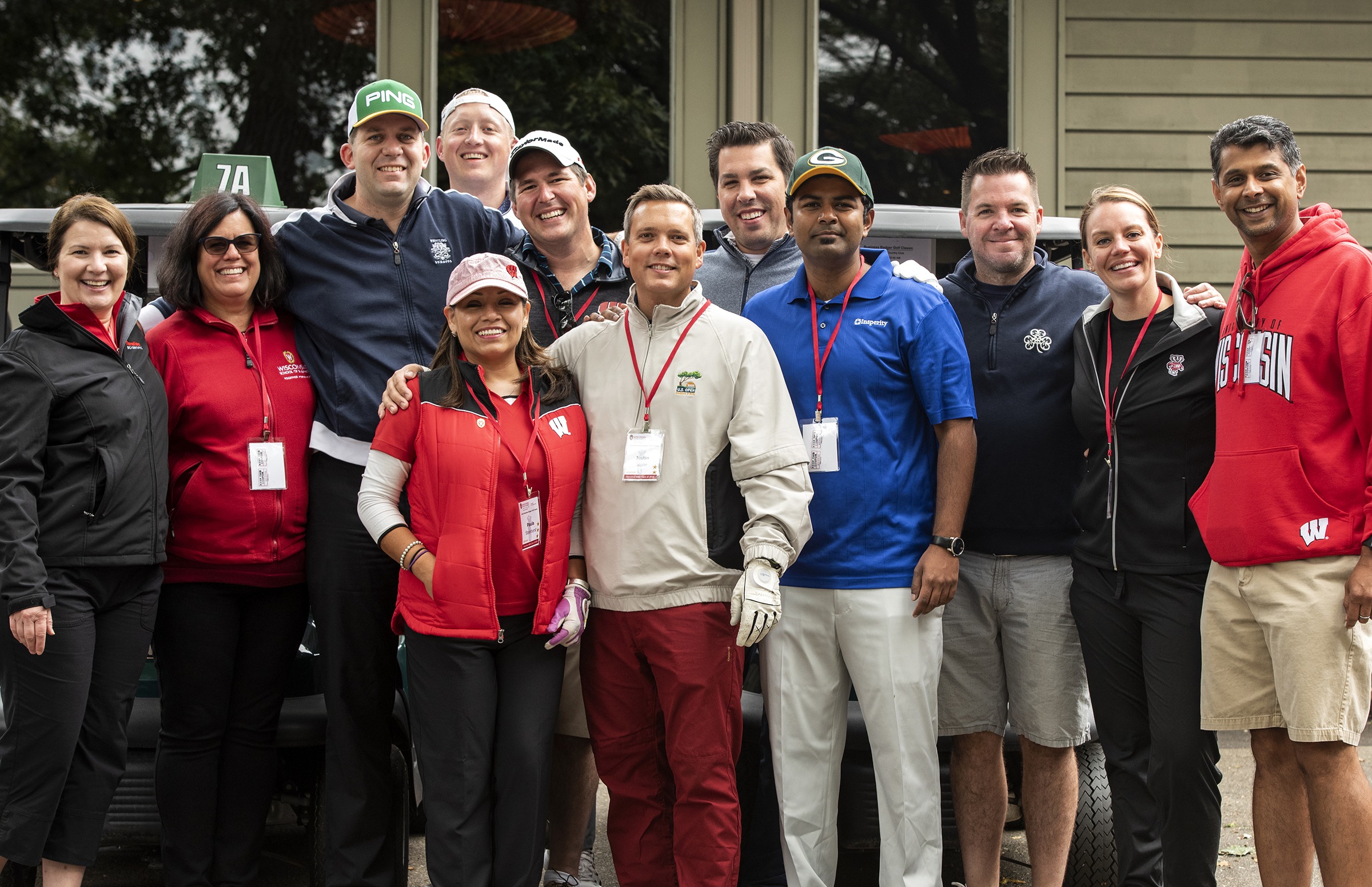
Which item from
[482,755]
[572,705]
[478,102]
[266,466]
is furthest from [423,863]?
[478,102]

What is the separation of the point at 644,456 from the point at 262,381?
1195mm

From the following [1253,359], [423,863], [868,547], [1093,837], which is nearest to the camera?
[1253,359]

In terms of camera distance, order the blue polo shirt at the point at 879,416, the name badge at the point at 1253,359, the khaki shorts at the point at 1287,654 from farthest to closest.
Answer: the blue polo shirt at the point at 879,416 < the name badge at the point at 1253,359 < the khaki shorts at the point at 1287,654

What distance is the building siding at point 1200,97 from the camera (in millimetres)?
7105

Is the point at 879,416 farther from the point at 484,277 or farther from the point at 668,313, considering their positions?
the point at 484,277

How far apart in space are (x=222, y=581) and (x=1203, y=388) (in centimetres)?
282

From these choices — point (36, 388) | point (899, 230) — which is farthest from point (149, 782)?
point (899, 230)

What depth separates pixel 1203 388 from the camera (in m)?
3.22

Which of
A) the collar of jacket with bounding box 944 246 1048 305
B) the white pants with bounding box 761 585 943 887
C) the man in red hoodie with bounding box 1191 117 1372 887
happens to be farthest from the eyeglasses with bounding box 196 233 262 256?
the man in red hoodie with bounding box 1191 117 1372 887

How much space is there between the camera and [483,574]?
120 inches

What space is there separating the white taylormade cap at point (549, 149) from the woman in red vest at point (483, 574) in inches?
27.0

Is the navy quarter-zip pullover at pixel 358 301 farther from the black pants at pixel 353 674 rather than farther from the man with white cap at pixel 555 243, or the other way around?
the man with white cap at pixel 555 243

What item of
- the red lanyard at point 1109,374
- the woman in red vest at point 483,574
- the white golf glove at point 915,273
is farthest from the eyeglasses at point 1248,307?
the woman in red vest at point 483,574

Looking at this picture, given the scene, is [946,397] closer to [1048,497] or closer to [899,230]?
Answer: [1048,497]
